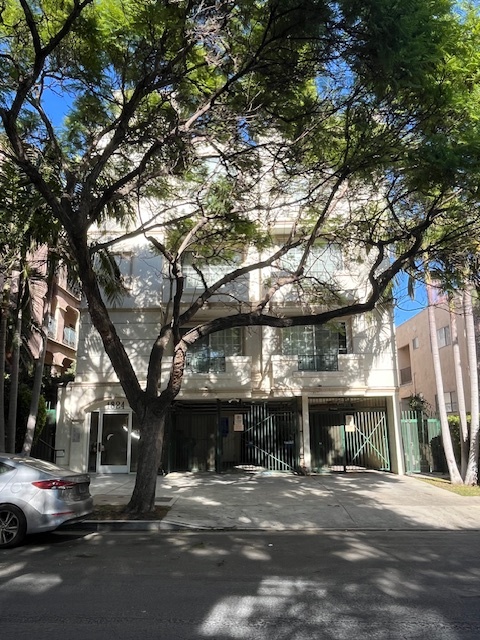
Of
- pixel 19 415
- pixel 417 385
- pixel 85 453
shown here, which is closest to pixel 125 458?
pixel 85 453

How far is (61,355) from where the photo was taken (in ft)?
91.1

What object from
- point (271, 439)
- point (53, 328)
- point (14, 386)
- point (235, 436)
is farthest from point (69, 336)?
point (14, 386)

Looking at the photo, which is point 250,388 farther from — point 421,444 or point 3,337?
point 3,337

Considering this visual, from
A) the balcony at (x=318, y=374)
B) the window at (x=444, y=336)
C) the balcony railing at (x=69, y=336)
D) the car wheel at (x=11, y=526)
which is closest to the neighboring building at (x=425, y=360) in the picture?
the window at (x=444, y=336)

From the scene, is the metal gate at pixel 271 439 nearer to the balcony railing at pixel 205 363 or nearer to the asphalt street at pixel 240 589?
the balcony railing at pixel 205 363

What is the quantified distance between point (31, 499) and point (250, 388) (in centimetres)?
1070

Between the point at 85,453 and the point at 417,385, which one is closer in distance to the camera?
the point at 85,453

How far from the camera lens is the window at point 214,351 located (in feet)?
59.7

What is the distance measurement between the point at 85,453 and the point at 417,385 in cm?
2018

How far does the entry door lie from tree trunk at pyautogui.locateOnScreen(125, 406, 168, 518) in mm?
8040

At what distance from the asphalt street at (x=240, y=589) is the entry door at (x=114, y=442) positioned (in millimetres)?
9463

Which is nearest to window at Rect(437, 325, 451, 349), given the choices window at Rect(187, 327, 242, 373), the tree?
window at Rect(187, 327, 242, 373)

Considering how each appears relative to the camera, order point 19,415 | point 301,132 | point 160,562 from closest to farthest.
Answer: point 160,562, point 301,132, point 19,415

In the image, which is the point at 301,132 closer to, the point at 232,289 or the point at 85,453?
the point at 232,289
